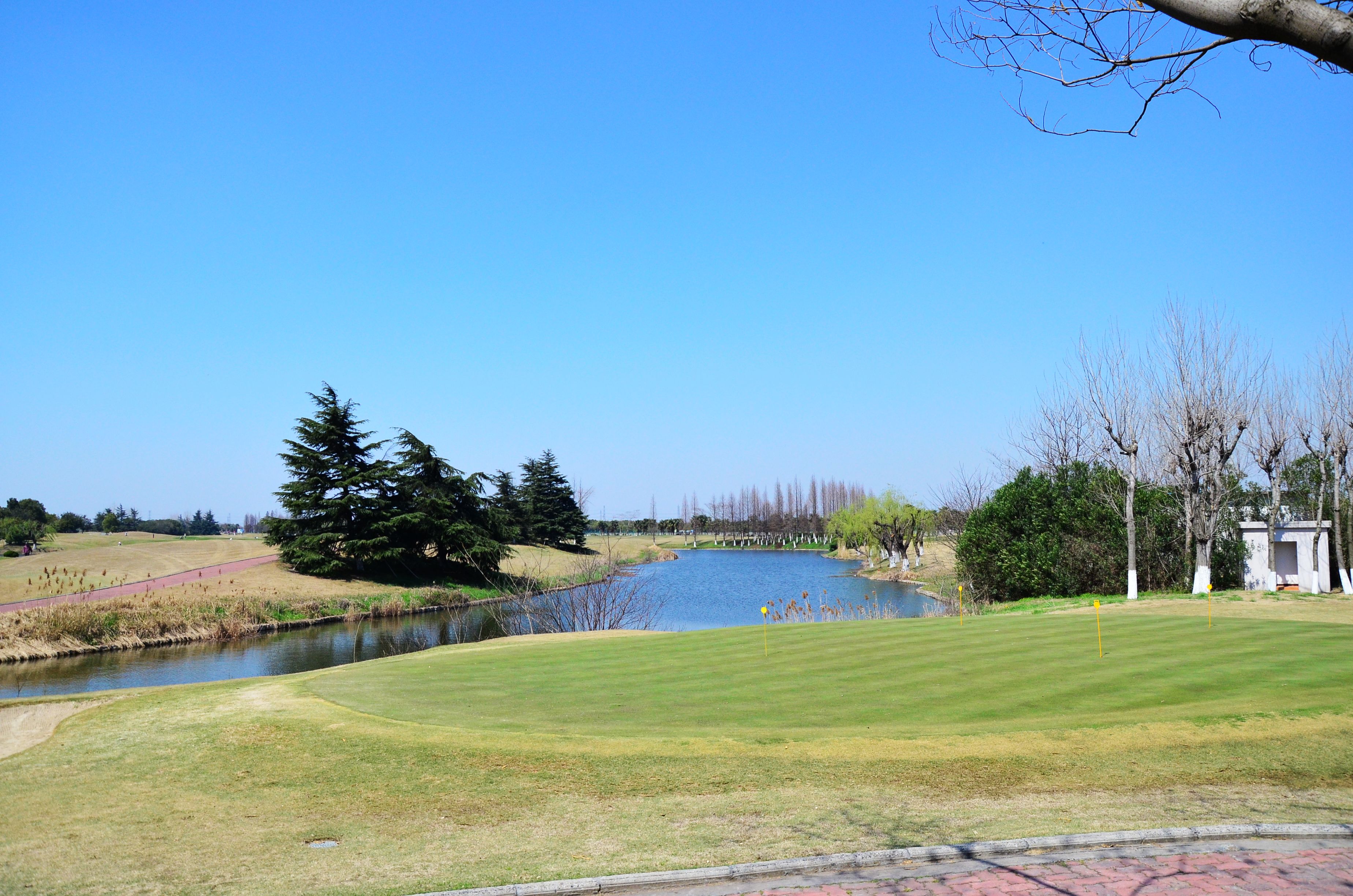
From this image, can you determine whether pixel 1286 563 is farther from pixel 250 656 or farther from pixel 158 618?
pixel 158 618

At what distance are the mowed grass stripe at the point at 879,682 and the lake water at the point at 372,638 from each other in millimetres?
9704

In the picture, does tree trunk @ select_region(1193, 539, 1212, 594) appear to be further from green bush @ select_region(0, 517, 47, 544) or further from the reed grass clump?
green bush @ select_region(0, 517, 47, 544)

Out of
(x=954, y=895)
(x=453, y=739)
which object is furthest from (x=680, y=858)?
(x=453, y=739)

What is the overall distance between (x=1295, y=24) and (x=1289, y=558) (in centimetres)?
3532

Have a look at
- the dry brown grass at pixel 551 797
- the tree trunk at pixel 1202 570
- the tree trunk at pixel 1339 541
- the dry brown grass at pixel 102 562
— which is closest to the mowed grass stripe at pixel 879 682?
the dry brown grass at pixel 551 797

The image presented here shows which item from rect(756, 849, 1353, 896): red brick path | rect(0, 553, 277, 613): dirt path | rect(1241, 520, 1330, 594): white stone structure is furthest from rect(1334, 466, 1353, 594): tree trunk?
rect(0, 553, 277, 613): dirt path

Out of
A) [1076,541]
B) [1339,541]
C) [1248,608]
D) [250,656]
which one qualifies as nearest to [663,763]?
[1248,608]

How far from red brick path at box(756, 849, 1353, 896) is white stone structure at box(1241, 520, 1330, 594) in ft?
90.0

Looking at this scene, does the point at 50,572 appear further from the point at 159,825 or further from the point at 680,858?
the point at 680,858

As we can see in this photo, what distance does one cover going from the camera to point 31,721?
12.7 meters

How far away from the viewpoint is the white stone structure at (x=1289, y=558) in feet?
96.5

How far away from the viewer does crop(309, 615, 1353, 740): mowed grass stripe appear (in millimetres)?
11391

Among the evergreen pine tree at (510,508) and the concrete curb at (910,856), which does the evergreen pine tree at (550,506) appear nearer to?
the evergreen pine tree at (510,508)

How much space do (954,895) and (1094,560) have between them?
3072 cm
